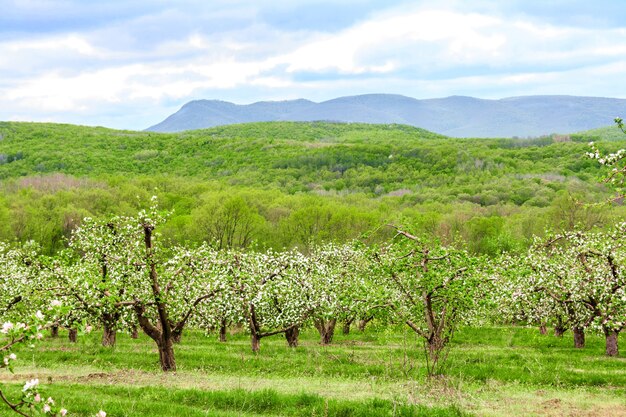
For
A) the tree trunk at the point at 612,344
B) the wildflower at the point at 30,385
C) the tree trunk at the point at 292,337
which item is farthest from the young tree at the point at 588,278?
the wildflower at the point at 30,385

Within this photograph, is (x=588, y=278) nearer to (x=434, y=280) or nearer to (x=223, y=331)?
(x=434, y=280)

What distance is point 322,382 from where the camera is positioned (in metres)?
26.9

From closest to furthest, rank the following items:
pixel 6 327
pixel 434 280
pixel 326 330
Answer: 1. pixel 6 327
2. pixel 434 280
3. pixel 326 330

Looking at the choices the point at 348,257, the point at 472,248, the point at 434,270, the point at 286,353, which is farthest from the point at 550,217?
the point at 434,270

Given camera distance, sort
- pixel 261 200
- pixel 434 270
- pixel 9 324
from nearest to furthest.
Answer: pixel 9 324 → pixel 434 270 → pixel 261 200

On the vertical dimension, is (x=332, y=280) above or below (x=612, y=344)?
above

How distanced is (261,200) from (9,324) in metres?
124

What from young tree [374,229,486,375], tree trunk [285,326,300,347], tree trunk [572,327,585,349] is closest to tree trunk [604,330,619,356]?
tree trunk [572,327,585,349]

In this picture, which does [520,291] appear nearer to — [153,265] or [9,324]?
[153,265]

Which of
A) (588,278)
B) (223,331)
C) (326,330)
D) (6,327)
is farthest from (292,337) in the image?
(6,327)

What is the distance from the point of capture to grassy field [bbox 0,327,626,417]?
68.4ft

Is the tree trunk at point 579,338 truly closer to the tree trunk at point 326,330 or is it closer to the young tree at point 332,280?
the young tree at point 332,280

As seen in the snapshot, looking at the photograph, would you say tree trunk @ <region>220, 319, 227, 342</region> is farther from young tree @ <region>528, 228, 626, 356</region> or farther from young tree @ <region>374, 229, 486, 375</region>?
young tree @ <region>528, 228, 626, 356</region>

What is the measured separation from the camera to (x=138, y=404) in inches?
829
